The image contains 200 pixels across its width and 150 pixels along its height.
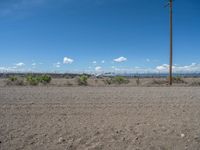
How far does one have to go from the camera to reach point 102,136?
26.2ft

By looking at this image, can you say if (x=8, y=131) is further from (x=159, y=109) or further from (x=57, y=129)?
(x=159, y=109)

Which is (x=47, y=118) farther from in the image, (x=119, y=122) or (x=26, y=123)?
(x=119, y=122)

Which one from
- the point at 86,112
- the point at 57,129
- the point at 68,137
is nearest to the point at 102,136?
the point at 68,137

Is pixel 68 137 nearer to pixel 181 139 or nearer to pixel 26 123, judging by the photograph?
pixel 26 123

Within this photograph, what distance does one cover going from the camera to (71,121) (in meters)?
10.0

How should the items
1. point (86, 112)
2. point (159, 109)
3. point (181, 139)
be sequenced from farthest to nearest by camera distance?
point (159, 109) → point (86, 112) → point (181, 139)

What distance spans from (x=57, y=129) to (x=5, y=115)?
3266 millimetres

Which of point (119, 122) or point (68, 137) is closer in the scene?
point (68, 137)

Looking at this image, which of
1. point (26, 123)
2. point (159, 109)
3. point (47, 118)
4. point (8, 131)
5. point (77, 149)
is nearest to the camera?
Result: point (77, 149)

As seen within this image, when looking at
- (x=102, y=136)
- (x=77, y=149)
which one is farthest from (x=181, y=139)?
(x=77, y=149)

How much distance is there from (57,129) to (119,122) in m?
2.22

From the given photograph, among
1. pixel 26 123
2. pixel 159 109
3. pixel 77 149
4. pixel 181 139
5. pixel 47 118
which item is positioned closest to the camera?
pixel 77 149

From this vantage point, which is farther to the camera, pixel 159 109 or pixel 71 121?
pixel 159 109

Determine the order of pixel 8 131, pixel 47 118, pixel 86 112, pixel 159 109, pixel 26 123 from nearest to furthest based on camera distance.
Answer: pixel 8 131 → pixel 26 123 → pixel 47 118 → pixel 86 112 → pixel 159 109
